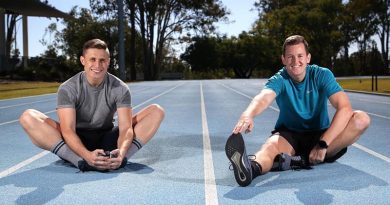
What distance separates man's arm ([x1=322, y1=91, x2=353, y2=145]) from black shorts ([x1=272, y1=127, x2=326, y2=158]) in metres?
0.30

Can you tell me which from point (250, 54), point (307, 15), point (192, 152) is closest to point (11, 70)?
point (192, 152)

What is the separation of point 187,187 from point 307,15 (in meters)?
55.2

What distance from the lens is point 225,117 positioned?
1114cm

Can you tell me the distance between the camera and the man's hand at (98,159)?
473cm

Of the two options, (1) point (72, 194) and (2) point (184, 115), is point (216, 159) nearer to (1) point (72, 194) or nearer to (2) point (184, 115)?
(1) point (72, 194)

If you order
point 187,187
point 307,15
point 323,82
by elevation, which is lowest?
point 187,187

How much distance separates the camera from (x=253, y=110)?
4496 mm

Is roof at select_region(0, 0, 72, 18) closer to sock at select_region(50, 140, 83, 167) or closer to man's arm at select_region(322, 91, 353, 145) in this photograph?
sock at select_region(50, 140, 83, 167)

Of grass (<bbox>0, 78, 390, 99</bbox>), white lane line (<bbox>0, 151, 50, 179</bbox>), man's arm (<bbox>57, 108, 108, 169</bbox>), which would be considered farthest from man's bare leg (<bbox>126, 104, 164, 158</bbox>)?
grass (<bbox>0, 78, 390, 99</bbox>)

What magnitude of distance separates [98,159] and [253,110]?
159 centimetres

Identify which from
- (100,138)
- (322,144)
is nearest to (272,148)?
(322,144)

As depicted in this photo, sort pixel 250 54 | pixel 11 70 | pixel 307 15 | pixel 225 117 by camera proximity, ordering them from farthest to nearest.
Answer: pixel 250 54, pixel 307 15, pixel 11 70, pixel 225 117

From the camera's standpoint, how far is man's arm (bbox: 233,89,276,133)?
4.22 m

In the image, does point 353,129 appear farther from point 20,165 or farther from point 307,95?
point 20,165
